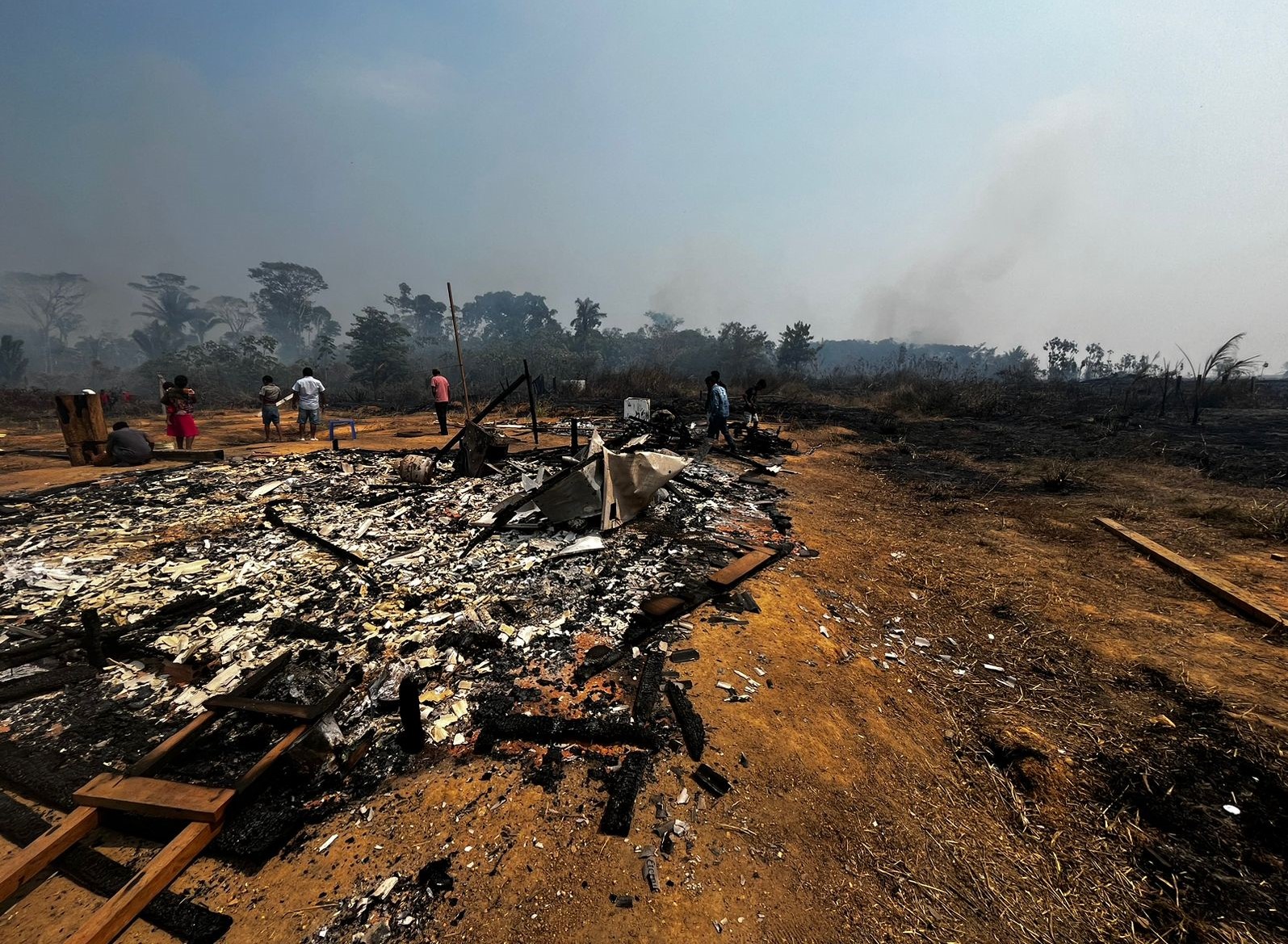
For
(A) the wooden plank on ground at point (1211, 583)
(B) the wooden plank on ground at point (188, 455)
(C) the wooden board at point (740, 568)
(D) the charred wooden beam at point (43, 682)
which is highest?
(B) the wooden plank on ground at point (188, 455)

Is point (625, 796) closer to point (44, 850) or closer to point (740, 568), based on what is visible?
point (44, 850)

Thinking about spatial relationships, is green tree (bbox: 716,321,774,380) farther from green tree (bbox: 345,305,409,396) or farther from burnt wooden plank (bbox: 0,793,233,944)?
burnt wooden plank (bbox: 0,793,233,944)

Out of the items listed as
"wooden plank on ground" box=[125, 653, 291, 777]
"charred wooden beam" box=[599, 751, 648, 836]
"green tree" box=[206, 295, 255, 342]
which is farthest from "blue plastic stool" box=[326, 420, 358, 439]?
"green tree" box=[206, 295, 255, 342]

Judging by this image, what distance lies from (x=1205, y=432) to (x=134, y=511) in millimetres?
25338

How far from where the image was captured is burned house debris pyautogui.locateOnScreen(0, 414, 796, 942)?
241 cm

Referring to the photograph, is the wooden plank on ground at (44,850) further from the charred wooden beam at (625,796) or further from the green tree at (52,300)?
the green tree at (52,300)

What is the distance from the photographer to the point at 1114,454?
10758 mm

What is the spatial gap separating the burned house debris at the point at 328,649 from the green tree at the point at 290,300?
7641cm

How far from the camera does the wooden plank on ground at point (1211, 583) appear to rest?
4047 millimetres

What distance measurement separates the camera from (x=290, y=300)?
66625 mm

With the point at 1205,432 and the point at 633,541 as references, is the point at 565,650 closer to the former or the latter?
the point at 633,541

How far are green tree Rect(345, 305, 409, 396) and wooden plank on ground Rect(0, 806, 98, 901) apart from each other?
36.0 m

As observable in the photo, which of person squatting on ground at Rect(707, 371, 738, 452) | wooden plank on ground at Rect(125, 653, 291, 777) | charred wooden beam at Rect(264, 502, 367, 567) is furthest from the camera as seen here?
person squatting on ground at Rect(707, 371, 738, 452)

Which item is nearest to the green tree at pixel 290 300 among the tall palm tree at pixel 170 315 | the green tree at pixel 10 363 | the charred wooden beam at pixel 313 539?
the tall palm tree at pixel 170 315
